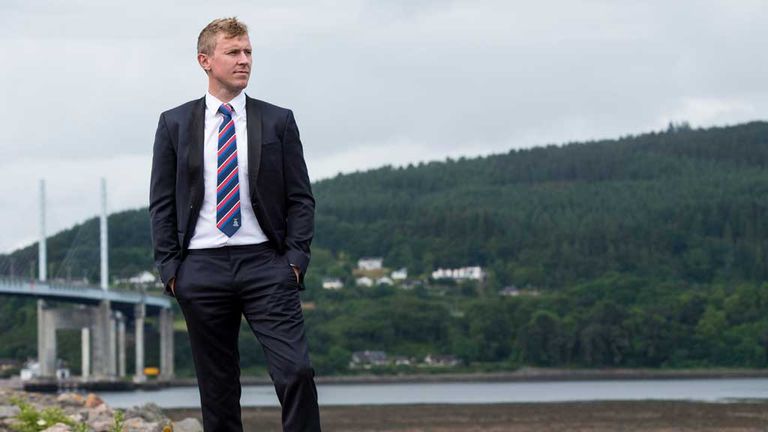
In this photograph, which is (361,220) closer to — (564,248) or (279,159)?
(564,248)

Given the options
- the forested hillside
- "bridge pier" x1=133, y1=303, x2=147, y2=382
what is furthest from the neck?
the forested hillside

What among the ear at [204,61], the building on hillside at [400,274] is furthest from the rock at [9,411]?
the building on hillside at [400,274]

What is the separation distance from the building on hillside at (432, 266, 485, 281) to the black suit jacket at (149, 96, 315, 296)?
14121 centimetres

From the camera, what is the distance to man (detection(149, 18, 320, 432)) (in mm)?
6691

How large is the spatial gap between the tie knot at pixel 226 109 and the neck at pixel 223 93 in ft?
0.12

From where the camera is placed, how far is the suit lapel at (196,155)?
22.5ft

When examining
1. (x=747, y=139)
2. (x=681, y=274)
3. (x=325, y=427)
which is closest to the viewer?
(x=325, y=427)

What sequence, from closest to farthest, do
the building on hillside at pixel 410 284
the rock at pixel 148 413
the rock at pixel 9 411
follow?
the rock at pixel 9 411
the rock at pixel 148 413
the building on hillside at pixel 410 284

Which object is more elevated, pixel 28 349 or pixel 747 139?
pixel 747 139

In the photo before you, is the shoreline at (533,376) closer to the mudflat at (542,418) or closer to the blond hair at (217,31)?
the mudflat at (542,418)

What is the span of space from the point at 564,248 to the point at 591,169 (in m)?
36.1

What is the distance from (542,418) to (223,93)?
30.0 meters

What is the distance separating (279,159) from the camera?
6.88 meters

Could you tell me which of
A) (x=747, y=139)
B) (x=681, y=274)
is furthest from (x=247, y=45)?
(x=747, y=139)
